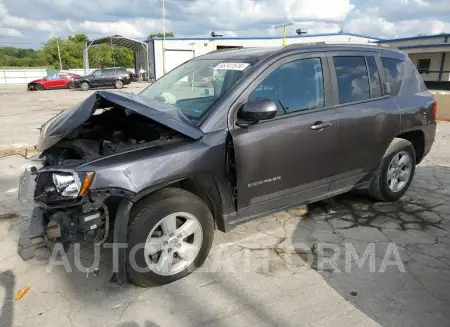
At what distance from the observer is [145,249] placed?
2.77 metres

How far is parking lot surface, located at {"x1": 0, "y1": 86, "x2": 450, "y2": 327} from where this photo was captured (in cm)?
258

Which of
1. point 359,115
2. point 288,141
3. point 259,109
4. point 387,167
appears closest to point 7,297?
point 259,109

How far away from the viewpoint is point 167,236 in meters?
2.89

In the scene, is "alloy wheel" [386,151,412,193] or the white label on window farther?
"alloy wheel" [386,151,412,193]

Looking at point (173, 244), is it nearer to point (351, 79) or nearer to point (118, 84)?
point (351, 79)

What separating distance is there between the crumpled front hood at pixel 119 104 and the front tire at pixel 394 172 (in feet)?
8.26

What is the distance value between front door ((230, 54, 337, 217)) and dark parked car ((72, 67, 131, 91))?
25220mm

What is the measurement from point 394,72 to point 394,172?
4.00ft

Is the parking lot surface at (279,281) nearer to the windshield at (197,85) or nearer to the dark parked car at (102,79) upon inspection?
the windshield at (197,85)

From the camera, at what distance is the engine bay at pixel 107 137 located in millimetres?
2945

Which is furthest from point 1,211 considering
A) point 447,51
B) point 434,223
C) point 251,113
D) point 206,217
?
point 447,51

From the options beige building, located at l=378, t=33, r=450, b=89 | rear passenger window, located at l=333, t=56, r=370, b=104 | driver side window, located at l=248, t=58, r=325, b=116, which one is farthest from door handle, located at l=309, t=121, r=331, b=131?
beige building, located at l=378, t=33, r=450, b=89

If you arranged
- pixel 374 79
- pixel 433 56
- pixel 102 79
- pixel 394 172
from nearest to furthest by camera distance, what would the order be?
pixel 374 79 < pixel 394 172 < pixel 102 79 < pixel 433 56

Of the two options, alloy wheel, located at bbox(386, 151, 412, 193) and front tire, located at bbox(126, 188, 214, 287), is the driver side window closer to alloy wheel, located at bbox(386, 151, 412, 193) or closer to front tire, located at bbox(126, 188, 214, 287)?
front tire, located at bbox(126, 188, 214, 287)
